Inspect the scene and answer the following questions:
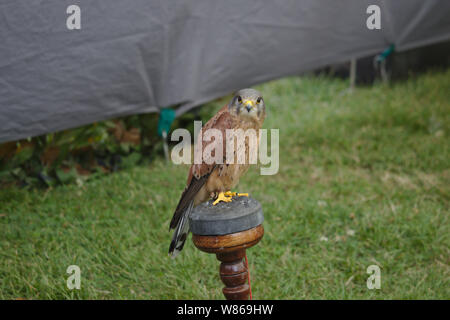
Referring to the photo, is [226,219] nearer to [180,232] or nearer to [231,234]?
[231,234]

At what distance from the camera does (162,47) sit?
2.72 meters

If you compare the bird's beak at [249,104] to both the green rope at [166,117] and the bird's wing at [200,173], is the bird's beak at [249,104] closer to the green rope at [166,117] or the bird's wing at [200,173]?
the bird's wing at [200,173]

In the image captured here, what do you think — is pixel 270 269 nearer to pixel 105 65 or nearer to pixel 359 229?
pixel 359 229

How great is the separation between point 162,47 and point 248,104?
1405 mm

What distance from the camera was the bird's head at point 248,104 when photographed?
1524 millimetres

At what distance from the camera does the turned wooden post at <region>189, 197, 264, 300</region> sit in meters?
1.50

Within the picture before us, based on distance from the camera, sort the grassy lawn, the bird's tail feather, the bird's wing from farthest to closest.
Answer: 1. the grassy lawn
2. the bird's tail feather
3. the bird's wing

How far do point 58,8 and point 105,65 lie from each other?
42 centimetres

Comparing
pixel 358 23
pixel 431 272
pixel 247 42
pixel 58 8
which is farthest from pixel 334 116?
pixel 58 8

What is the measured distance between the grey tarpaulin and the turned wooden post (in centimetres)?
135

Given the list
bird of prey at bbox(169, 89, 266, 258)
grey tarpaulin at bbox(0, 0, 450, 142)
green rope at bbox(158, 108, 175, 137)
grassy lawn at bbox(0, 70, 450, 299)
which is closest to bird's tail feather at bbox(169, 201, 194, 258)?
bird of prey at bbox(169, 89, 266, 258)

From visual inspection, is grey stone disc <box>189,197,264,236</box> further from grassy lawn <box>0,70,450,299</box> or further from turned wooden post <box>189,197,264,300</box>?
grassy lawn <box>0,70,450,299</box>

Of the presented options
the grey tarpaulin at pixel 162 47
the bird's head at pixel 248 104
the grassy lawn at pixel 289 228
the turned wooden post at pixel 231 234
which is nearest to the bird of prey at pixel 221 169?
the bird's head at pixel 248 104

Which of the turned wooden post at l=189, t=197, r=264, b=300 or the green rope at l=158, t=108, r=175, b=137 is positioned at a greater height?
the green rope at l=158, t=108, r=175, b=137
